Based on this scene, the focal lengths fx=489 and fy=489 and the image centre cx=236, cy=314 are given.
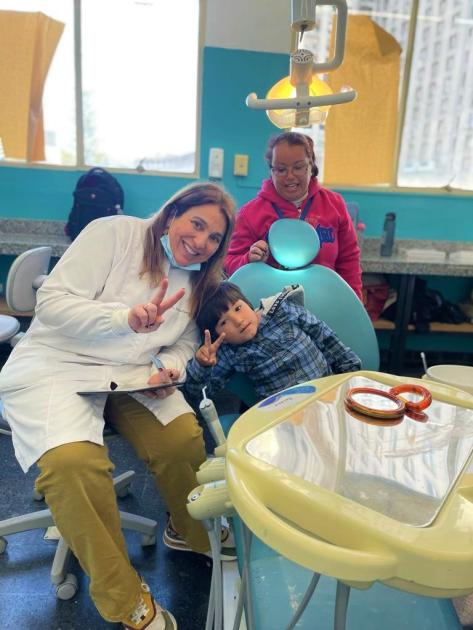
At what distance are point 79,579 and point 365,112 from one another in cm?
295

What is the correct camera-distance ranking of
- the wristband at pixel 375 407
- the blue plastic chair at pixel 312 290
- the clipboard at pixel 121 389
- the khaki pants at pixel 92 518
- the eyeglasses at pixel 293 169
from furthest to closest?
the eyeglasses at pixel 293 169, the blue plastic chair at pixel 312 290, the clipboard at pixel 121 389, the khaki pants at pixel 92 518, the wristband at pixel 375 407

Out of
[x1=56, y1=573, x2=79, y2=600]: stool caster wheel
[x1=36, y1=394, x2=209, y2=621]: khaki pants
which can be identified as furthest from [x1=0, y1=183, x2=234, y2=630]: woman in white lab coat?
[x1=56, y1=573, x2=79, y2=600]: stool caster wheel

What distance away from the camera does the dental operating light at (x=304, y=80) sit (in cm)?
115

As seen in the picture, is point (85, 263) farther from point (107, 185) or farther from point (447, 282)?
point (447, 282)

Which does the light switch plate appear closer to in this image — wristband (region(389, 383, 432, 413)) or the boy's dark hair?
the boy's dark hair

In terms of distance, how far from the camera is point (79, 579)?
4.57 feet

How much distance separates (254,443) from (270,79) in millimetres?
2718

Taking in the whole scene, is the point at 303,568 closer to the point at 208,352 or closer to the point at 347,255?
the point at 208,352

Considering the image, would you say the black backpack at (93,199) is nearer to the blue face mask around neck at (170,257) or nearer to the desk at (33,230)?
the desk at (33,230)

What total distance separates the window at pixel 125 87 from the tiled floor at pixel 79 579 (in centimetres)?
219

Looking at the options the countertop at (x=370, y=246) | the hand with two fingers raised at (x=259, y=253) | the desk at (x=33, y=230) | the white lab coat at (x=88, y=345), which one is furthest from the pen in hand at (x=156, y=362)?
the desk at (x=33, y=230)

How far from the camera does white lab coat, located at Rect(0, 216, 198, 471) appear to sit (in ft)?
3.87

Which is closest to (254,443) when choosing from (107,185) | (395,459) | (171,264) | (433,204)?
(395,459)

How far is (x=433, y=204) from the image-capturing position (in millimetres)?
3260
